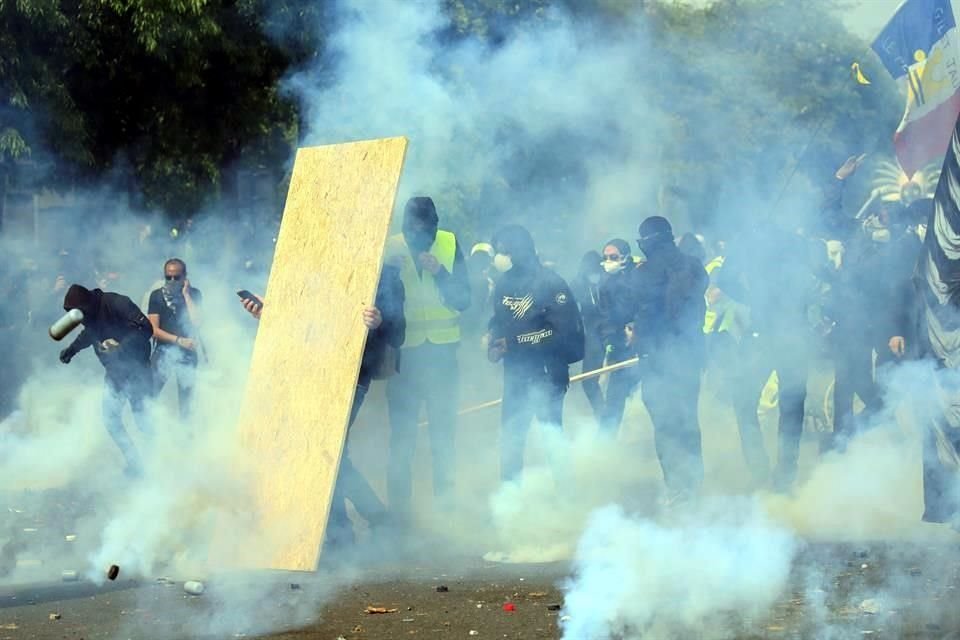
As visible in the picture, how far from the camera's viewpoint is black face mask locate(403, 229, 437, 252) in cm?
841

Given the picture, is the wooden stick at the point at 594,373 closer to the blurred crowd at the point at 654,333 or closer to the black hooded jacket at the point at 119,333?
the blurred crowd at the point at 654,333

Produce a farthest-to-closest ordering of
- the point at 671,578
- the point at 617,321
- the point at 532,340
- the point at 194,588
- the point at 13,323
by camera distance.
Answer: the point at 13,323 < the point at 617,321 < the point at 532,340 < the point at 194,588 < the point at 671,578

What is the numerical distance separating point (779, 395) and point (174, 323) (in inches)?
165

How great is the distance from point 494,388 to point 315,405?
6081 mm

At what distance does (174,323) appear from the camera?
34.6 ft

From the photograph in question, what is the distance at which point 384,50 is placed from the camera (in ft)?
29.3

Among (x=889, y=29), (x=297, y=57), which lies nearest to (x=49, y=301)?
(x=297, y=57)

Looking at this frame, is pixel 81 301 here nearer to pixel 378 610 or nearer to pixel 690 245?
pixel 378 610

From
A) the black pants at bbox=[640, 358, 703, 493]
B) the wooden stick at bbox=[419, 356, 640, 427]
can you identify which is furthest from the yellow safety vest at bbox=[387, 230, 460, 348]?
the wooden stick at bbox=[419, 356, 640, 427]

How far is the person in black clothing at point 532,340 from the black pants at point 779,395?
1.49m

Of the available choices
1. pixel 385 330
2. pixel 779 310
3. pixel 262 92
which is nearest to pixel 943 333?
pixel 779 310

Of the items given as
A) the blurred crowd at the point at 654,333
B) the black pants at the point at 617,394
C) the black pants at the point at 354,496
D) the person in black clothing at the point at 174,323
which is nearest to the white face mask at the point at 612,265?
the blurred crowd at the point at 654,333

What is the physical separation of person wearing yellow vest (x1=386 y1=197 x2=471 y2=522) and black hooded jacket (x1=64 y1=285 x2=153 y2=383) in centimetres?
203

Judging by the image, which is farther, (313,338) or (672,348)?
(672,348)
